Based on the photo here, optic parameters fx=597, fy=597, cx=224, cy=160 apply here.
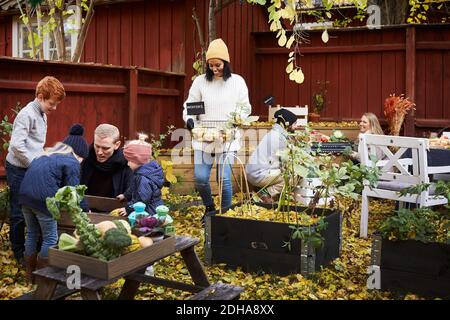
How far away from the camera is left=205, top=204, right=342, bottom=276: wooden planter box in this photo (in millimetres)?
4262

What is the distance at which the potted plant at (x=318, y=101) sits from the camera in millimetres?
10031

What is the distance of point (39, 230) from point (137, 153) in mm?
873

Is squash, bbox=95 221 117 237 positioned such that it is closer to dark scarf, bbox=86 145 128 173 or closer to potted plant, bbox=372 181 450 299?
dark scarf, bbox=86 145 128 173

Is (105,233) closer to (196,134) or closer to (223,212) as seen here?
(223,212)

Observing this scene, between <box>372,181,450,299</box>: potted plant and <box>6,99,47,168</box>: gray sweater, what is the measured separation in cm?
251

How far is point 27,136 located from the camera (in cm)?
434

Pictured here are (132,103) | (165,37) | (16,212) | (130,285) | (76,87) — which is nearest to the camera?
(130,285)

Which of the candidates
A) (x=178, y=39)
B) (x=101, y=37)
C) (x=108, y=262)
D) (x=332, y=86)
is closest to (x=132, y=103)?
(x=178, y=39)

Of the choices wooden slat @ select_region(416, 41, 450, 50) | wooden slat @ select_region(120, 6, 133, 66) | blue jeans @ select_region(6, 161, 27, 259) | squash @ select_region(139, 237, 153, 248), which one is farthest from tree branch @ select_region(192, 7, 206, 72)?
squash @ select_region(139, 237, 153, 248)

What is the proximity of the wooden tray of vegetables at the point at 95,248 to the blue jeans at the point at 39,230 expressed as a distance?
Result: 43.0 inches

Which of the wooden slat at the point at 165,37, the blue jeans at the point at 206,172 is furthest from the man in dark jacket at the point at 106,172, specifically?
the wooden slat at the point at 165,37

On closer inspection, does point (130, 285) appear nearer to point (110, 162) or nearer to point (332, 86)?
point (110, 162)
